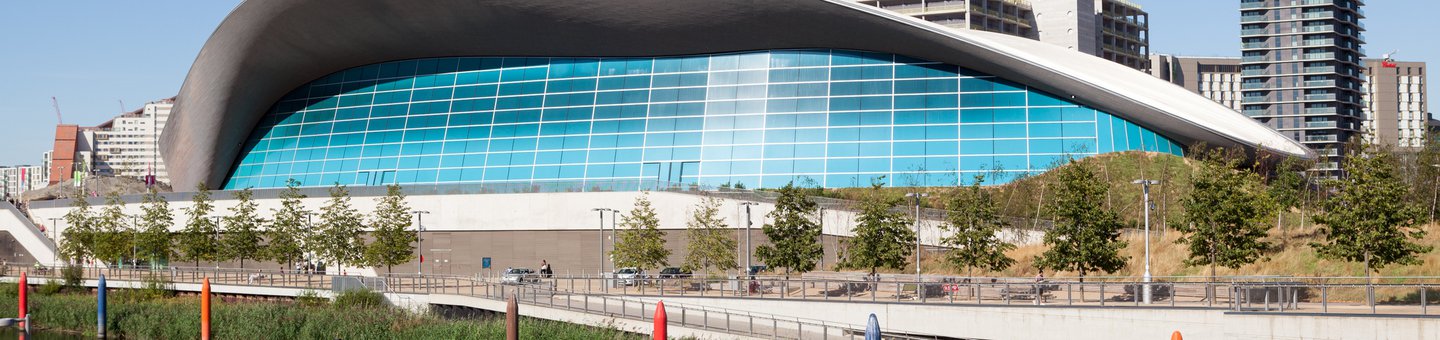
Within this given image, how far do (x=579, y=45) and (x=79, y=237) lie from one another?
2464 cm

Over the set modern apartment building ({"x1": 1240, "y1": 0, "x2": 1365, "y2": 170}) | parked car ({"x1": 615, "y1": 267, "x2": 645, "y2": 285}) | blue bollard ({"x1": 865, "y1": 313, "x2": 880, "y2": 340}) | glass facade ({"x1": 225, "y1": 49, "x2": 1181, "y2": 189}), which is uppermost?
modern apartment building ({"x1": 1240, "y1": 0, "x2": 1365, "y2": 170})

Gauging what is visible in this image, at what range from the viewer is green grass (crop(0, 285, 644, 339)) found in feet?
102

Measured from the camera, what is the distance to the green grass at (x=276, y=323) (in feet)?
102

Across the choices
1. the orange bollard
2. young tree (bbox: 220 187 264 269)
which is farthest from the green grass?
young tree (bbox: 220 187 264 269)

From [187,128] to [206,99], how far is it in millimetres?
3202

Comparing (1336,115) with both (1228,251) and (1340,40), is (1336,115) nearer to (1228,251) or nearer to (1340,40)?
(1340,40)

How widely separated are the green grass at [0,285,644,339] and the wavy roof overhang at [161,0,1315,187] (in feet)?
81.1

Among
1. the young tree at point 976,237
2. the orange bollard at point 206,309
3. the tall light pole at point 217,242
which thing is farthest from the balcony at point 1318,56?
the orange bollard at point 206,309

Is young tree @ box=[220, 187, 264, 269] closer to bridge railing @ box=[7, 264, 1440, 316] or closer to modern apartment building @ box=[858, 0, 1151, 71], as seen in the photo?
bridge railing @ box=[7, 264, 1440, 316]

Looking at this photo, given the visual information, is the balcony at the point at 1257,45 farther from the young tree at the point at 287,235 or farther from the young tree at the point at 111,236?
the young tree at the point at 111,236

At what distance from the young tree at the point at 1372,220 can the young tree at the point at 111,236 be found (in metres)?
50.6

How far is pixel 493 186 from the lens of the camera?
60125 millimetres

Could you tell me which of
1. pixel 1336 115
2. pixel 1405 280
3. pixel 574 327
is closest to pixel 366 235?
pixel 574 327

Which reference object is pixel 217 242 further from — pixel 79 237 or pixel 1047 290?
pixel 1047 290
